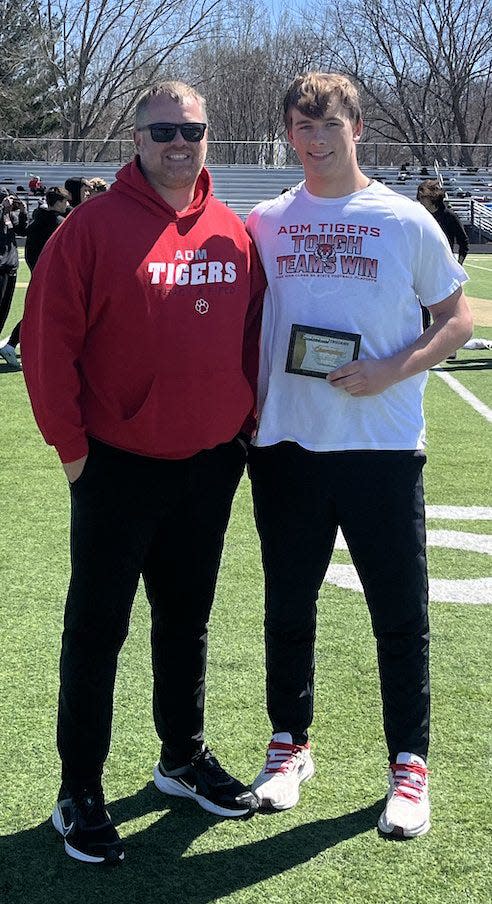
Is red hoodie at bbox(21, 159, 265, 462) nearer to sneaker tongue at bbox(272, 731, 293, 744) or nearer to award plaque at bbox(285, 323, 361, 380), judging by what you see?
award plaque at bbox(285, 323, 361, 380)

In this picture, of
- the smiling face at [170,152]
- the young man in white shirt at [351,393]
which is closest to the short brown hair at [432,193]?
the young man in white shirt at [351,393]

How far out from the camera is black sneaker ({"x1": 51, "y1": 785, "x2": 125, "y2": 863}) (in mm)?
2768

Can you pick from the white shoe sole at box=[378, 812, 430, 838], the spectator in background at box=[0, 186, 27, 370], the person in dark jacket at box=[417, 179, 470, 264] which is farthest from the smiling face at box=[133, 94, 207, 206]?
the spectator in background at box=[0, 186, 27, 370]

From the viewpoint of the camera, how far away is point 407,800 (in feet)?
9.61

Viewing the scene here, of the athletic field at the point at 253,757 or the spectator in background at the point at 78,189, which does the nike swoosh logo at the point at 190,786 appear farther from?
the spectator in background at the point at 78,189

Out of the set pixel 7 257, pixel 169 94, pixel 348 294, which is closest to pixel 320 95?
pixel 169 94

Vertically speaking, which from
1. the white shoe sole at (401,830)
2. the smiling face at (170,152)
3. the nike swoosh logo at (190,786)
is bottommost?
the nike swoosh logo at (190,786)

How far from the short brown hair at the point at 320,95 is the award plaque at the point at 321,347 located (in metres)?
0.56

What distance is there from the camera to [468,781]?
3156mm

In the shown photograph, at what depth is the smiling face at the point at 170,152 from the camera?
2.63 metres

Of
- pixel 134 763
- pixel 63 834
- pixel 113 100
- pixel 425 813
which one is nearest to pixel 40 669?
pixel 134 763

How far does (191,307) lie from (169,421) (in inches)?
11.3

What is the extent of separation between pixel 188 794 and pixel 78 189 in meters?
8.00

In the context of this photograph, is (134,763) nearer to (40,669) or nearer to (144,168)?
(40,669)
